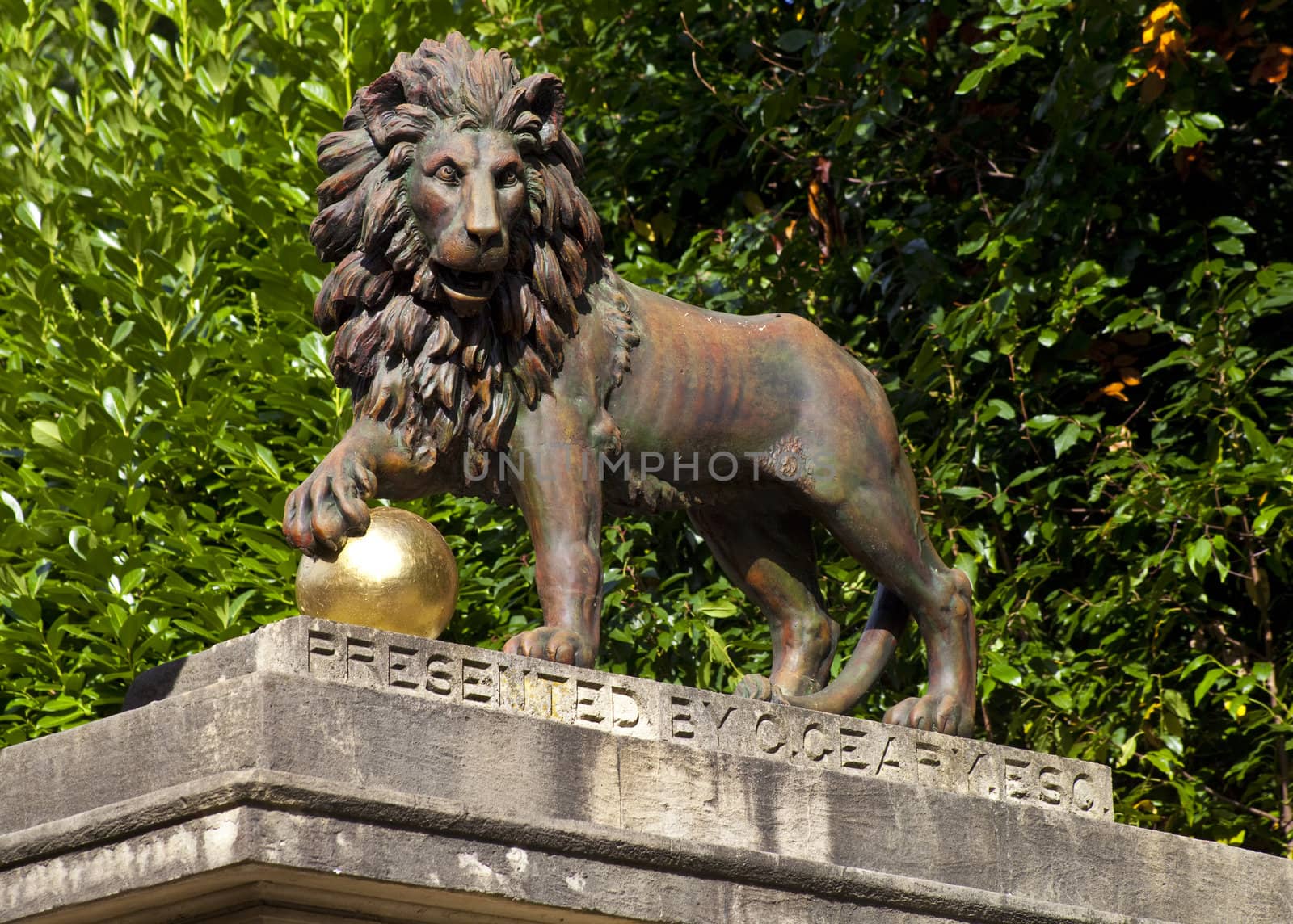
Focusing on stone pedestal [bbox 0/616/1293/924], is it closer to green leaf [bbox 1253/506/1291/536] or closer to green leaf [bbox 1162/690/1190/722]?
green leaf [bbox 1253/506/1291/536]

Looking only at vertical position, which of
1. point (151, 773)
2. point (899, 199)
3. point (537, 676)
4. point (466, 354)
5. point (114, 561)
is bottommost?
point (151, 773)

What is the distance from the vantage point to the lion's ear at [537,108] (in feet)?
16.4

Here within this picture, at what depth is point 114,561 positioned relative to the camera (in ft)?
25.6

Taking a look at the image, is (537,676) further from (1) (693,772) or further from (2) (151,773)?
(2) (151,773)

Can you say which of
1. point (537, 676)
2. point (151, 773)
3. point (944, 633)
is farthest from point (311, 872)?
point (944, 633)

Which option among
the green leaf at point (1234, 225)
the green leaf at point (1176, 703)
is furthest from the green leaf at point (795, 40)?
the green leaf at point (1176, 703)

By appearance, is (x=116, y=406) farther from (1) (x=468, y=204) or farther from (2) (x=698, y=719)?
(2) (x=698, y=719)

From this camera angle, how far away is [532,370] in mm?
4984

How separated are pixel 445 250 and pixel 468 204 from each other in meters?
0.12

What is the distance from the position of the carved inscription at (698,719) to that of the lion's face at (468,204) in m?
0.94

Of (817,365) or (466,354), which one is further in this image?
(817,365)

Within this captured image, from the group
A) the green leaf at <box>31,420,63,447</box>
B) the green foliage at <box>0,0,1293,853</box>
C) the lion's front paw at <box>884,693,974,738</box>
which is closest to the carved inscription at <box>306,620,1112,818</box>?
the lion's front paw at <box>884,693,974,738</box>

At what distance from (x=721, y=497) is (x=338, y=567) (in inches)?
46.1

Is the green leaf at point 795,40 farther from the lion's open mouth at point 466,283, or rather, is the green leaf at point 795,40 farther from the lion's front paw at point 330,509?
the lion's front paw at point 330,509
